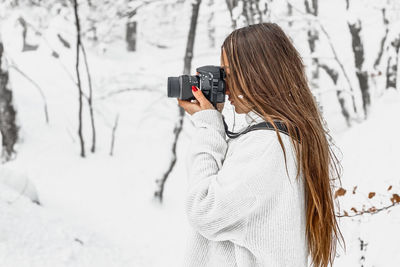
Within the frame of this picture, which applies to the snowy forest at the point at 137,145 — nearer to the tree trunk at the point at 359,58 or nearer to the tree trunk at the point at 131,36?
the tree trunk at the point at 359,58

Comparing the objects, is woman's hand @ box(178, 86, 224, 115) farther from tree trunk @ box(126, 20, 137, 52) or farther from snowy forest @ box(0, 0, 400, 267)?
tree trunk @ box(126, 20, 137, 52)

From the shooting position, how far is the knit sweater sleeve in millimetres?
1081

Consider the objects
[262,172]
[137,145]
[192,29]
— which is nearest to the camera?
[262,172]

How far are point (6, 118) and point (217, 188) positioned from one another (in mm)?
6518

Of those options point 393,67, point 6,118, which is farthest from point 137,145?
point 393,67

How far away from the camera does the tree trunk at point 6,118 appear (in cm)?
657

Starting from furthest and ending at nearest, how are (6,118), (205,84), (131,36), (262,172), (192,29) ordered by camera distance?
1. (131,36)
2. (6,118)
3. (192,29)
4. (205,84)
5. (262,172)

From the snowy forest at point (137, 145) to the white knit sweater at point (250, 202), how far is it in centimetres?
39

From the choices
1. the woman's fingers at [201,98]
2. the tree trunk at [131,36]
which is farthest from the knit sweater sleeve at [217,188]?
the tree trunk at [131,36]

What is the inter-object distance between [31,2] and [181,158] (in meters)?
7.25

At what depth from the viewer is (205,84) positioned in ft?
4.41

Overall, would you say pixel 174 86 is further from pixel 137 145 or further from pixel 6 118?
pixel 137 145

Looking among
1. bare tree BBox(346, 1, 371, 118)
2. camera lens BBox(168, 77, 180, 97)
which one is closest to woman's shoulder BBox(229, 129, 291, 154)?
camera lens BBox(168, 77, 180, 97)

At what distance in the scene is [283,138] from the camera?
3.60 ft
